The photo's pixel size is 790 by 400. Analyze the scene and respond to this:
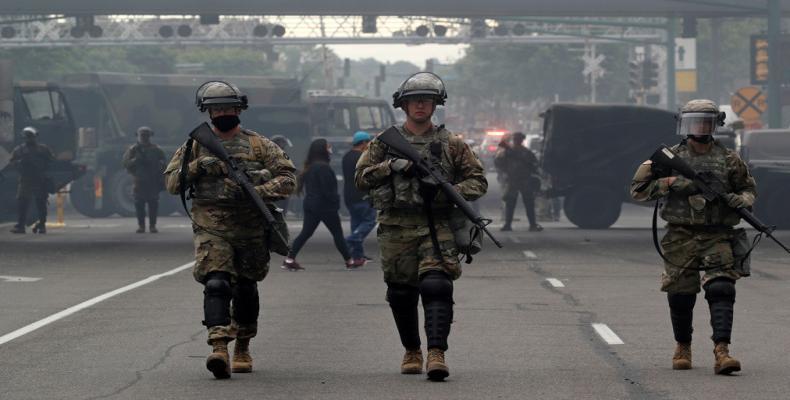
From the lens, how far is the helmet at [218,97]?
1058cm

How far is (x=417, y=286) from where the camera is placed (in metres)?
10.5

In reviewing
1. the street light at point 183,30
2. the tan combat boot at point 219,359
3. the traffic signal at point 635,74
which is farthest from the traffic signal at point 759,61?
the street light at point 183,30

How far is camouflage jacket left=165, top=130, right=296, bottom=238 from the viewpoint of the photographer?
34.7 ft

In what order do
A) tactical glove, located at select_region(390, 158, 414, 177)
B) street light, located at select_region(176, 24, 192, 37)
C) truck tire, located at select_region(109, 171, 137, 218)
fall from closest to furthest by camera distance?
1. tactical glove, located at select_region(390, 158, 414, 177)
2. truck tire, located at select_region(109, 171, 137, 218)
3. street light, located at select_region(176, 24, 192, 37)

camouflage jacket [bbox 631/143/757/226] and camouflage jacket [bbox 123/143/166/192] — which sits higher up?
camouflage jacket [bbox 631/143/757/226]

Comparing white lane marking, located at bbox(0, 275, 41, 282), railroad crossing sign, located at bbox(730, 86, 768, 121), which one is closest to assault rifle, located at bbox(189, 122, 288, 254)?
white lane marking, located at bbox(0, 275, 41, 282)

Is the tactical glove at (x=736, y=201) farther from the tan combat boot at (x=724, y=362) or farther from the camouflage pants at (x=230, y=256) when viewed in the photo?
the camouflage pants at (x=230, y=256)

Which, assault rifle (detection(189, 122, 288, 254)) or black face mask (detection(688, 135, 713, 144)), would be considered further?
black face mask (detection(688, 135, 713, 144))

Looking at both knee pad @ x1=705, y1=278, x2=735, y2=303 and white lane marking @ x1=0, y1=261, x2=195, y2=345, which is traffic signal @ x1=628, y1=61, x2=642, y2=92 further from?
knee pad @ x1=705, y1=278, x2=735, y2=303

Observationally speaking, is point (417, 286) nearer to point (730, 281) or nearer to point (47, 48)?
point (730, 281)

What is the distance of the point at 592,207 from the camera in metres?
33.0

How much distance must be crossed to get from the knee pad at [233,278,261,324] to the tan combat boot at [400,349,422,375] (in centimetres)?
96

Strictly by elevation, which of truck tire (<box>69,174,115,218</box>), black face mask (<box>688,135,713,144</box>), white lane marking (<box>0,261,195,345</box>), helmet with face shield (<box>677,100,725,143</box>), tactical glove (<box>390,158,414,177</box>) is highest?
helmet with face shield (<box>677,100,725,143</box>)

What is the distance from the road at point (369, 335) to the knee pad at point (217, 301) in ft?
1.17
